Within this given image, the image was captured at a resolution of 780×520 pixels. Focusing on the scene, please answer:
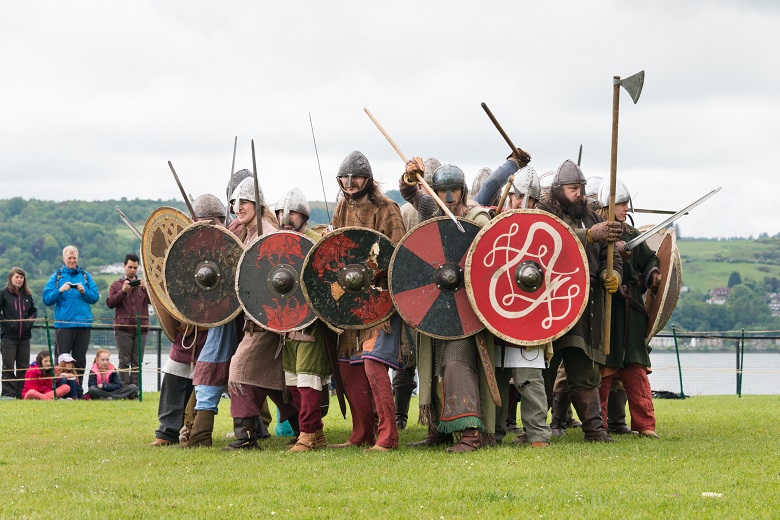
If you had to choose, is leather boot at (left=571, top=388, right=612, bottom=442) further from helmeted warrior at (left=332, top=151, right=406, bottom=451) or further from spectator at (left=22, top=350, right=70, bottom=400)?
spectator at (left=22, top=350, right=70, bottom=400)

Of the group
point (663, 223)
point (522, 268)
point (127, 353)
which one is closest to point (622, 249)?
point (663, 223)

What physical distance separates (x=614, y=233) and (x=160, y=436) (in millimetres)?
3676

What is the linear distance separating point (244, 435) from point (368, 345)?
114cm

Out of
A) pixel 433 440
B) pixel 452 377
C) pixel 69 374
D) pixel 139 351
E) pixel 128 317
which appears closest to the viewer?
pixel 452 377

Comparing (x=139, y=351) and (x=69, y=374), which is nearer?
(x=69, y=374)

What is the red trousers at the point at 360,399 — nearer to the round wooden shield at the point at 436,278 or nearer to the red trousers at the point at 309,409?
the red trousers at the point at 309,409

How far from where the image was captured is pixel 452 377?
782cm

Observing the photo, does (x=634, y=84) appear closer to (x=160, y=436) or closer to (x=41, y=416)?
(x=160, y=436)

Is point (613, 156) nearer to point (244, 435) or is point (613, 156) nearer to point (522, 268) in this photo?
point (522, 268)

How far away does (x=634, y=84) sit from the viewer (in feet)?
25.0

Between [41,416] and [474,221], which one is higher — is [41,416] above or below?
below

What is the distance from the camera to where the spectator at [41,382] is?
551 inches

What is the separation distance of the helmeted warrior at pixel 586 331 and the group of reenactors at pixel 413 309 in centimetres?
1

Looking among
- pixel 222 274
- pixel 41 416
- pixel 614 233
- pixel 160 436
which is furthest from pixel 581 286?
pixel 41 416
